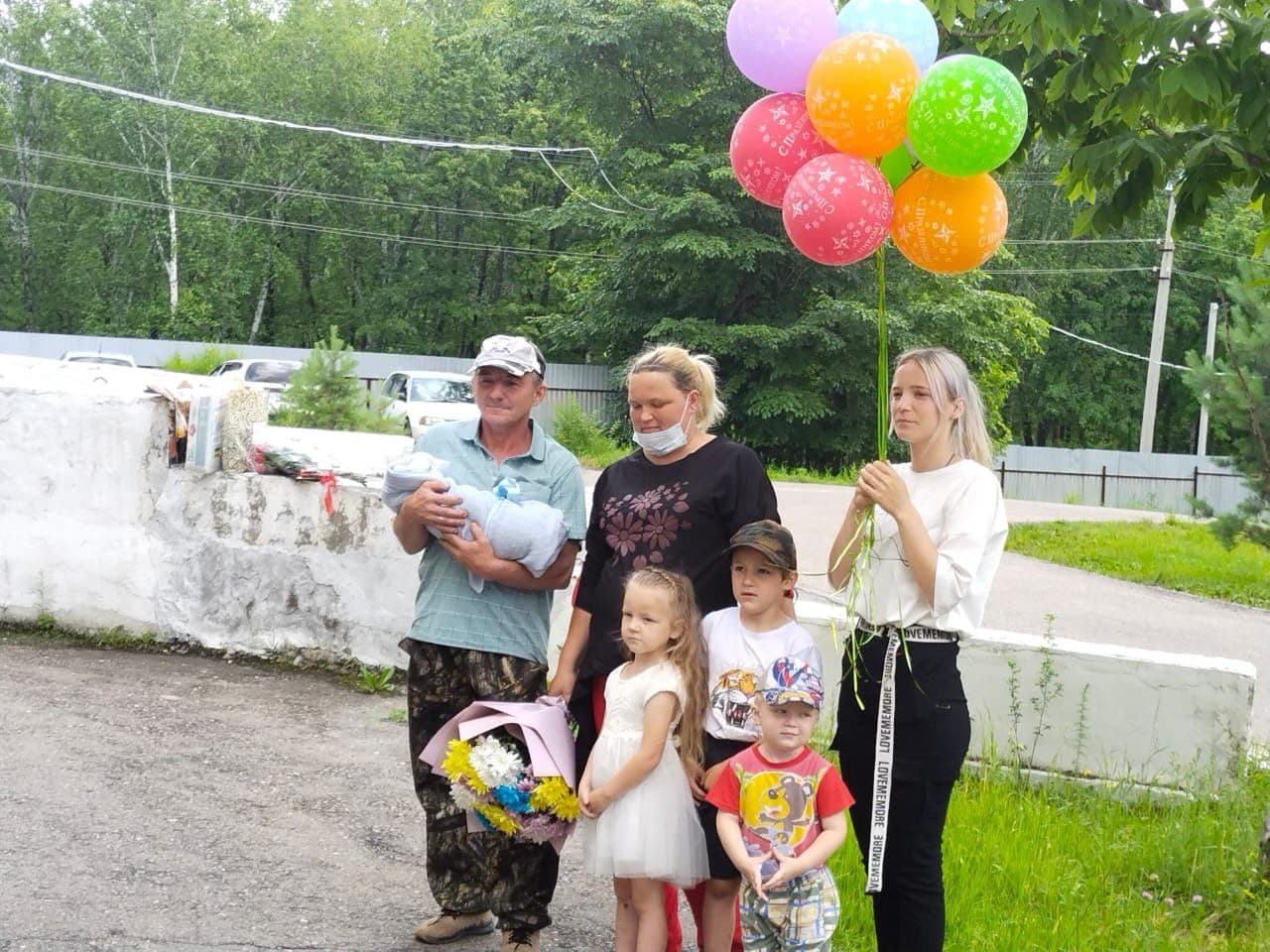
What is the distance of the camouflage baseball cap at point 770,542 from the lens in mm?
3609

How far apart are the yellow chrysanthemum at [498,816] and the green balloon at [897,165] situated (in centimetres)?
210

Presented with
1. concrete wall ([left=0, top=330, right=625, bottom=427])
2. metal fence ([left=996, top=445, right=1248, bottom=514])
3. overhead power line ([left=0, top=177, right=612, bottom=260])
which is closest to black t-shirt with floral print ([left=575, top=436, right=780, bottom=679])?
concrete wall ([left=0, top=330, right=625, bottom=427])

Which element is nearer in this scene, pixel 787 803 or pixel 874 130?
pixel 787 803

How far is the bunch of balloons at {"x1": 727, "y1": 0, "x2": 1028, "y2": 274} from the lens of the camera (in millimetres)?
3496

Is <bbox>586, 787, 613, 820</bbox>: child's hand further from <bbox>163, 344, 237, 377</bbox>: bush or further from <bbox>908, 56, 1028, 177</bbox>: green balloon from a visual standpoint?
<bbox>163, 344, 237, 377</bbox>: bush

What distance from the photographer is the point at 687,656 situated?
3.73 metres

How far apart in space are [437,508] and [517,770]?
81cm

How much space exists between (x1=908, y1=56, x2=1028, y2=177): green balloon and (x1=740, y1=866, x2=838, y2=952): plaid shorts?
6.10 ft

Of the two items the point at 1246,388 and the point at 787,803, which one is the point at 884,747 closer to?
the point at 787,803

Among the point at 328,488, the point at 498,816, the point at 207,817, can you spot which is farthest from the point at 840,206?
the point at 328,488

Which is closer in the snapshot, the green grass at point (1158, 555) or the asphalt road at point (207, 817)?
the asphalt road at point (207, 817)

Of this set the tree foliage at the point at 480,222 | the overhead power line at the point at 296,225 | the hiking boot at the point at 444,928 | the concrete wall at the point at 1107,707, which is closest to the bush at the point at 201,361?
the tree foliage at the point at 480,222

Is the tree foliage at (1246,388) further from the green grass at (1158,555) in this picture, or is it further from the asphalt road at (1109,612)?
the green grass at (1158,555)

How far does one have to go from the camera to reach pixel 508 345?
4.18m
